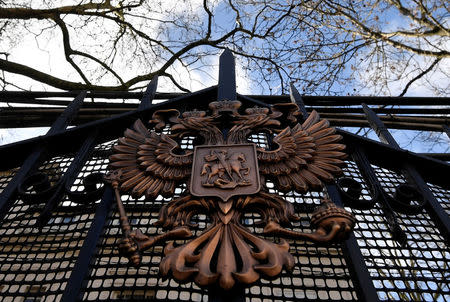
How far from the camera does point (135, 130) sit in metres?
1.99

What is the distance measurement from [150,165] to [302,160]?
2.33 ft

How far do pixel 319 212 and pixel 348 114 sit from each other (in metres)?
1.76

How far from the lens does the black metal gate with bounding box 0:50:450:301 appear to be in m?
1.47

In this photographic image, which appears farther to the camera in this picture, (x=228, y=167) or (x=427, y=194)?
(x=427, y=194)

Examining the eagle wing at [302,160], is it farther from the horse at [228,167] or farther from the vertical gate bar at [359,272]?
the vertical gate bar at [359,272]

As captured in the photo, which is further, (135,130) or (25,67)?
(25,67)

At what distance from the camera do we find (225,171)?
5.14 feet

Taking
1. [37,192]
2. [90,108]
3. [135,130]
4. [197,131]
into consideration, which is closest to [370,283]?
[197,131]

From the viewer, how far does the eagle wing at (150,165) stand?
162 cm

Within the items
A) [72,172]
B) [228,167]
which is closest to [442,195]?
[228,167]

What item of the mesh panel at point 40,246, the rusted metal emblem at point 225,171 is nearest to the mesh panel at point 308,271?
the rusted metal emblem at point 225,171

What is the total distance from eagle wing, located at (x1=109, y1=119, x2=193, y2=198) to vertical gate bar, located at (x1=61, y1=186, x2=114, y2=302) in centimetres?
14

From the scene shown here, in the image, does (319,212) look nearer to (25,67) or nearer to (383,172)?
(383,172)

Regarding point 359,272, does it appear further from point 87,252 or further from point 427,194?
point 87,252
